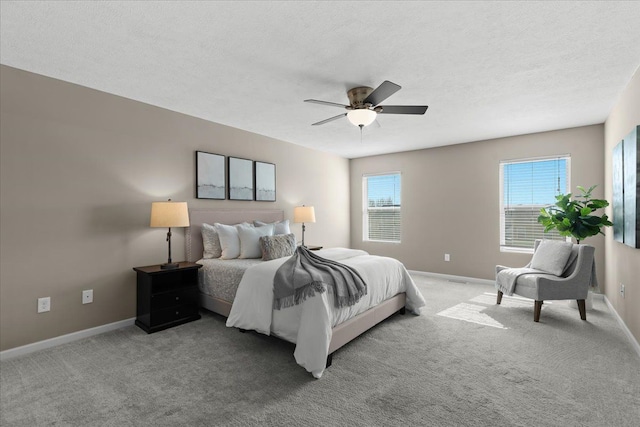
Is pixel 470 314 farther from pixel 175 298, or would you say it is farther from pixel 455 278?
pixel 175 298

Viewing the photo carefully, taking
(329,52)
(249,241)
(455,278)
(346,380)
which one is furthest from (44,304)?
(455,278)

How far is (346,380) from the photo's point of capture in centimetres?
234

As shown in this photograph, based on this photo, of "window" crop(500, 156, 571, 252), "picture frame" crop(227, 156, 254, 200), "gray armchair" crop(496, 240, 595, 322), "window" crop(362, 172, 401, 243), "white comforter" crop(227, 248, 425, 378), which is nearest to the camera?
"white comforter" crop(227, 248, 425, 378)

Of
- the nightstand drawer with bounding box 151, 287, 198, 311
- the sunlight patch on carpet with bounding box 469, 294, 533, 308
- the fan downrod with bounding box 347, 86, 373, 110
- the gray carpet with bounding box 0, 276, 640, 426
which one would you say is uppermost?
the fan downrod with bounding box 347, 86, 373, 110

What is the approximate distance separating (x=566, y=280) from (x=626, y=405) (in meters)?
1.76

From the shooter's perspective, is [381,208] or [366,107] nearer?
[366,107]

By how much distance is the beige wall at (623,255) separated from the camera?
287cm

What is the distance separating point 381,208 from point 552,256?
3.42m

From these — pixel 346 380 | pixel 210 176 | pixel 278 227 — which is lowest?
pixel 346 380

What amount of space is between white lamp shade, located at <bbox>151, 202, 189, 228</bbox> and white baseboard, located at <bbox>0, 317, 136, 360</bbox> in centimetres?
115

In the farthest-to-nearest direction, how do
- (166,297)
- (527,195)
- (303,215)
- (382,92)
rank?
(303,215), (527,195), (166,297), (382,92)

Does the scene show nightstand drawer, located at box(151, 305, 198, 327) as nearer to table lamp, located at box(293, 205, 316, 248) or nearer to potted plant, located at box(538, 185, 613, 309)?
table lamp, located at box(293, 205, 316, 248)

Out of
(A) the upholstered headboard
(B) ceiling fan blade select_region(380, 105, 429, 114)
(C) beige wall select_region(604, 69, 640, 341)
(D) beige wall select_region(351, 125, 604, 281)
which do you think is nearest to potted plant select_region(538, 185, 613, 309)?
(C) beige wall select_region(604, 69, 640, 341)

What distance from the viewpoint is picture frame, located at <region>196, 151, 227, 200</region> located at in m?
4.22
